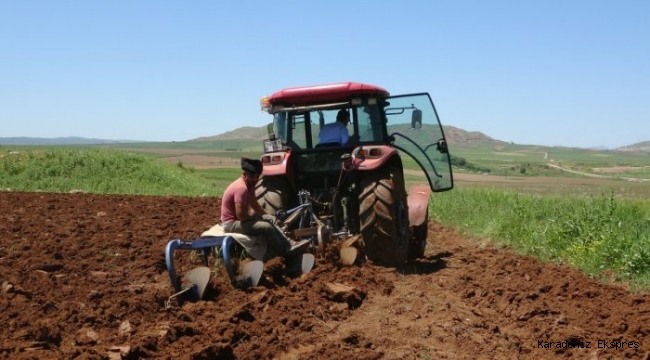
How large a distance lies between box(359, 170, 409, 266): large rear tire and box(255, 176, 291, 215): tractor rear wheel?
100cm

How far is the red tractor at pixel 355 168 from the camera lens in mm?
7258

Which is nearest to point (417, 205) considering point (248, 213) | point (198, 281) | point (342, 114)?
point (342, 114)

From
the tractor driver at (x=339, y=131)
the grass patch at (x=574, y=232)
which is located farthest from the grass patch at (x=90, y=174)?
the tractor driver at (x=339, y=131)

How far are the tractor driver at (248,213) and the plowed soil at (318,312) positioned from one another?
262 millimetres

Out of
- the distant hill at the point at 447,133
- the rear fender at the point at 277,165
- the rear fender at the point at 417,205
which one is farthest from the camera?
the distant hill at the point at 447,133

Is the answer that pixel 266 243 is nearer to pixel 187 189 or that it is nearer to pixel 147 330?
pixel 147 330

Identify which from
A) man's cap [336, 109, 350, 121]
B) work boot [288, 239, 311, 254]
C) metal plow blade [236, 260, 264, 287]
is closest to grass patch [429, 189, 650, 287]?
man's cap [336, 109, 350, 121]

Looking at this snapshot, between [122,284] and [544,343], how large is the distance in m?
4.21

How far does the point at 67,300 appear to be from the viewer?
19.1ft

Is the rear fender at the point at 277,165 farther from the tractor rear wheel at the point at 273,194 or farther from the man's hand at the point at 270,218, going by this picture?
the man's hand at the point at 270,218

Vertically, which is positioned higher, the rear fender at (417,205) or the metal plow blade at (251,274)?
the rear fender at (417,205)

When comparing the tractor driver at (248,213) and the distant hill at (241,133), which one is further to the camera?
the distant hill at (241,133)

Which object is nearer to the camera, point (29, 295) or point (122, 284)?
point (29, 295)

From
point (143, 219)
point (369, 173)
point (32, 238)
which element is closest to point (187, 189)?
point (143, 219)
